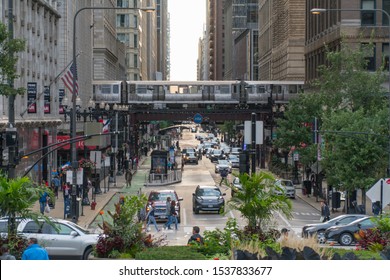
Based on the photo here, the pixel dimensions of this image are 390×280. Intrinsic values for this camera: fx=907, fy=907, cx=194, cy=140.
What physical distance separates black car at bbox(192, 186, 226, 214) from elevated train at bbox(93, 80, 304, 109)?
46026 millimetres

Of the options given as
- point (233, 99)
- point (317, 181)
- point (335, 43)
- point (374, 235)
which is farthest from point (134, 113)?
point (374, 235)

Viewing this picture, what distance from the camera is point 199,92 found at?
10088cm

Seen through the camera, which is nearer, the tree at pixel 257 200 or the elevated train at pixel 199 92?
the tree at pixel 257 200

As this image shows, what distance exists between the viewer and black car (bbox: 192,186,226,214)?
48.0 m

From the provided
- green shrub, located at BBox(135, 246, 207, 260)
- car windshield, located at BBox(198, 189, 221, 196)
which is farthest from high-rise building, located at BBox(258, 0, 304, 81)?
green shrub, located at BBox(135, 246, 207, 260)

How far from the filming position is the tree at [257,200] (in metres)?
21.9

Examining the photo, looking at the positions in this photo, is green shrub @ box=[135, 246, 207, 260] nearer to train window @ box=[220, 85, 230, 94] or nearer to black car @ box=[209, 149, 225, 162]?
train window @ box=[220, 85, 230, 94]

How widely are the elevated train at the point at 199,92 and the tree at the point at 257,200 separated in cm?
7234

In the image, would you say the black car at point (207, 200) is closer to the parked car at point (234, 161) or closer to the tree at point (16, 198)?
the tree at point (16, 198)

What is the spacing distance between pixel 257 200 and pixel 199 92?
79.4 metres

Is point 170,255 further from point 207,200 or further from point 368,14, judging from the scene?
point 368,14

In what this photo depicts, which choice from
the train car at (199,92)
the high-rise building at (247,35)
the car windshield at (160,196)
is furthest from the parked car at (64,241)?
the high-rise building at (247,35)

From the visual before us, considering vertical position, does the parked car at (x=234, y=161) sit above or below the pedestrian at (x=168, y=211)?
below
